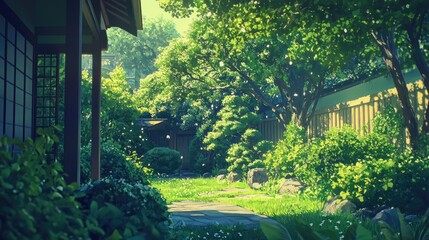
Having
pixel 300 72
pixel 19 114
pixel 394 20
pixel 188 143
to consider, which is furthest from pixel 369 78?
pixel 188 143

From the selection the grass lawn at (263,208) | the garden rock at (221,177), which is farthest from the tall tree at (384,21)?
the garden rock at (221,177)

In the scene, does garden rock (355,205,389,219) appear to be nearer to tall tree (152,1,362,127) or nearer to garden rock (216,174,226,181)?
tall tree (152,1,362,127)

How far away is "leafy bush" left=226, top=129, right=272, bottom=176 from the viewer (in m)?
21.0

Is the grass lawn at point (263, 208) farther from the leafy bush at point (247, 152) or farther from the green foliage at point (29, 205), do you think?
the green foliage at point (29, 205)

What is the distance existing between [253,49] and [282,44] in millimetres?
945

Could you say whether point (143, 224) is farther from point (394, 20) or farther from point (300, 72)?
point (300, 72)

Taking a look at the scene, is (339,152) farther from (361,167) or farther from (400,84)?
(361,167)

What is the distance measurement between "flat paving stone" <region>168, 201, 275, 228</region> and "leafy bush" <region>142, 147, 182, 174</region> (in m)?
12.6

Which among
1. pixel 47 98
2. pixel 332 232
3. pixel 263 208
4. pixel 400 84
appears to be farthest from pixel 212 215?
pixel 332 232

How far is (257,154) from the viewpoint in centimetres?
2195

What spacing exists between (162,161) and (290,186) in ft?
37.8

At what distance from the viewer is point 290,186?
15.0m

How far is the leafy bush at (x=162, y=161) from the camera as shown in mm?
25656

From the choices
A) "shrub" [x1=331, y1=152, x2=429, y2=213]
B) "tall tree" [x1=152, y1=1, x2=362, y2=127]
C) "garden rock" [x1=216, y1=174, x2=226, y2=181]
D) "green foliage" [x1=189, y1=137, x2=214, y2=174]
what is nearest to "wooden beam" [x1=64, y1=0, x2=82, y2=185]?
"shrub" [x1=331, y1=152, x2=429, y2=213]
